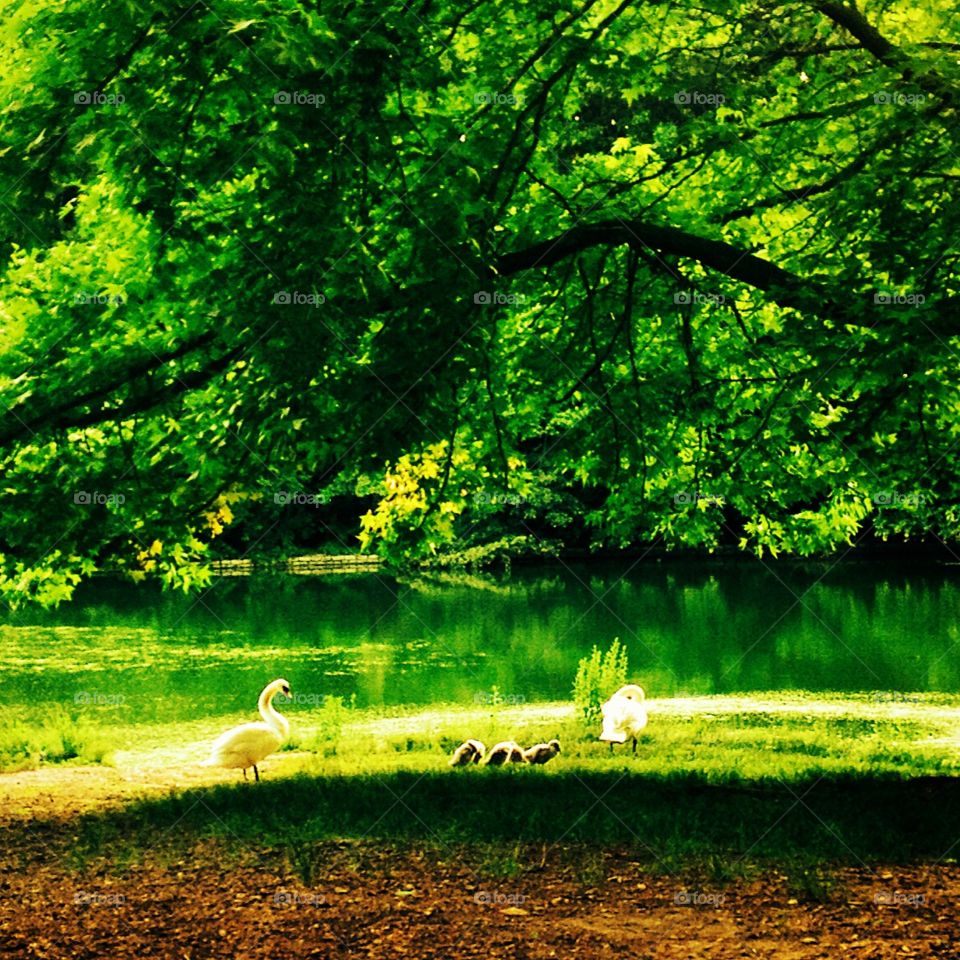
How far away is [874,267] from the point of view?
26.8 feet

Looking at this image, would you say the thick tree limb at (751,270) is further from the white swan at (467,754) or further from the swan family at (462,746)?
the white swan at (467,754)

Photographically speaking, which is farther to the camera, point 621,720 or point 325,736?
point 325,736

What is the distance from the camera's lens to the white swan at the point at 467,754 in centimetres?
1112

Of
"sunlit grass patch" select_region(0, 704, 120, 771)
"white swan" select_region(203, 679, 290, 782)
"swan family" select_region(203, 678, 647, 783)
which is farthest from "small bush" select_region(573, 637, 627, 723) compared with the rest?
"sunlit grass patch" select_region(0, 704, 120, 771)

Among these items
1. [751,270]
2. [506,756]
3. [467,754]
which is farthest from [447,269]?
[467,754]

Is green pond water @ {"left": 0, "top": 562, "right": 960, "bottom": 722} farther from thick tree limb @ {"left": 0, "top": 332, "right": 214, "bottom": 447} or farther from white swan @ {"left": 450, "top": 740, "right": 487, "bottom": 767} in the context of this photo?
thick tree limb @ {"left": 0, "top": 332, "right": 214, "bottom": 447}

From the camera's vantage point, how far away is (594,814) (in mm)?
8031

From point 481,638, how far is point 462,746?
13626mm

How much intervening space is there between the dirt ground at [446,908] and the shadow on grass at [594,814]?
365mm

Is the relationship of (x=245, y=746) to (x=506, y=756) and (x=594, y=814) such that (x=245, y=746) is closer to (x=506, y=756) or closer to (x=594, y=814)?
(x=506, y=756)

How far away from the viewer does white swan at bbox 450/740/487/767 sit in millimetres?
11123

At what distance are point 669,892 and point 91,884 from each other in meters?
3.35

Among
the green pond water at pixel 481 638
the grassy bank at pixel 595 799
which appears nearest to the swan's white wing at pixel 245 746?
the grassy bank at pixel 595 799

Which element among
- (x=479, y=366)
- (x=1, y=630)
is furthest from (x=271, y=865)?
(x=1, y=630)
